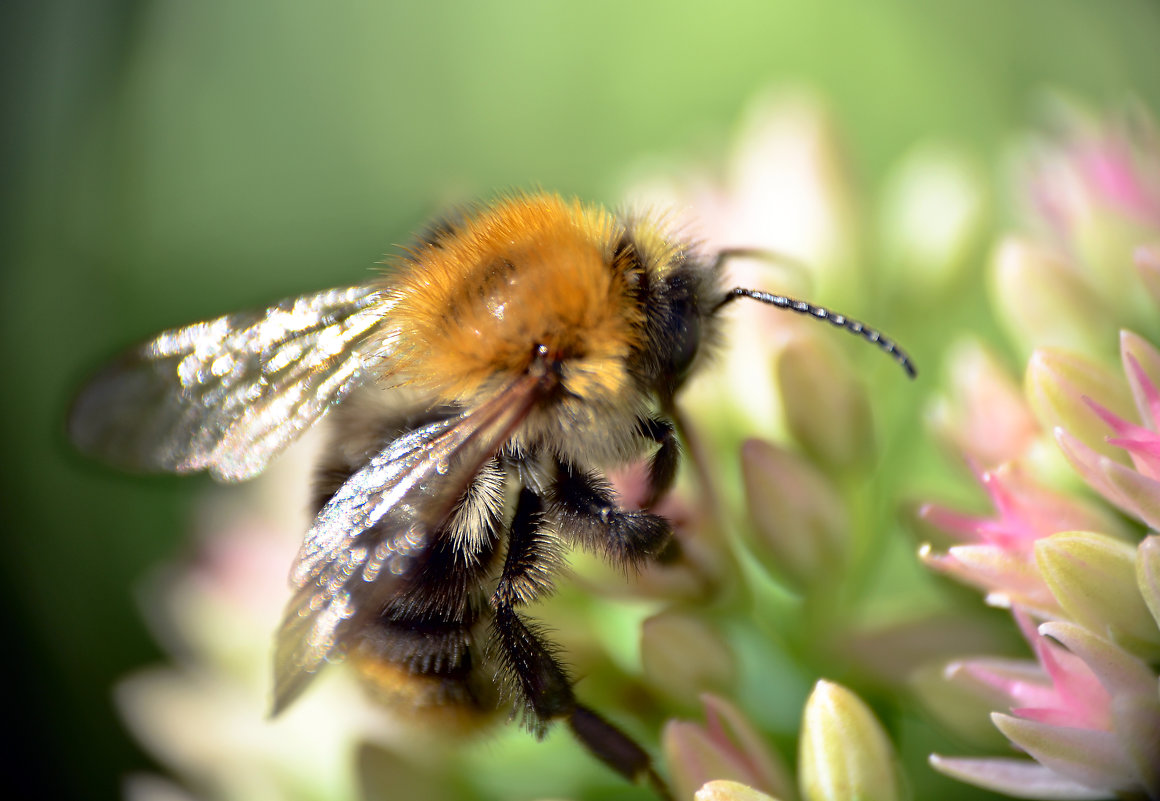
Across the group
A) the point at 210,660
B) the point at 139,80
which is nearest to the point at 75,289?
the point at 139,80

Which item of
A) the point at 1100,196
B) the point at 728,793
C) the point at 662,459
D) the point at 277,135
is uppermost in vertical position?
the point at 277,135

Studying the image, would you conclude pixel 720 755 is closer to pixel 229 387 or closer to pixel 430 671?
pixel 430 671

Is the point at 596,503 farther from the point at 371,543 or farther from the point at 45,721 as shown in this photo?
the point at 45,721

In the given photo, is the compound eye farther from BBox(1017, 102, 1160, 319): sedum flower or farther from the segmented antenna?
BBox(1017, 102, 1160, 319): sedum flower

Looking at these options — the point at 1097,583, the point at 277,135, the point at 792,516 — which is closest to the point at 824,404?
the point at 792,516

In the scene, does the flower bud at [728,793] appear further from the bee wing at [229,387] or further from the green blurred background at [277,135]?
the green blurred background at [277,135]

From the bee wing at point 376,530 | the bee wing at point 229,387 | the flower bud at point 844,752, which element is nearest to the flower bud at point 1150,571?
the flower bud at point 844,752
